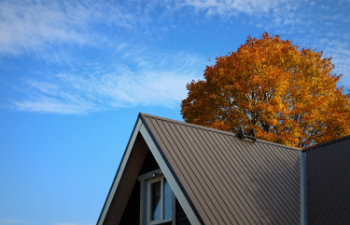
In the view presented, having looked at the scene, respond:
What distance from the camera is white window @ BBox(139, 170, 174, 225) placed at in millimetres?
12961

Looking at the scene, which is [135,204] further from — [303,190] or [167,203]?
[303,190]

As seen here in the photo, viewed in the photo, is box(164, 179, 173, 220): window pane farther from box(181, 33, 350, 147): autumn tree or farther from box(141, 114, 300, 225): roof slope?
box(181, 33, 350, 147): autumn tree

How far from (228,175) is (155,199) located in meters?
2.87

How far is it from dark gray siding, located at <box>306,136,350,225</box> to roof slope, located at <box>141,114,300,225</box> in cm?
53

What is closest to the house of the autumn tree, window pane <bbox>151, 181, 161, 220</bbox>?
window pane <bbox>151, 181, 161, 220</bbox>

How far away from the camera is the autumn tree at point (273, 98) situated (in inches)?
1067

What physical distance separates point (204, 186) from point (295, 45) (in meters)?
23.2

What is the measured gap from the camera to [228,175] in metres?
12.4

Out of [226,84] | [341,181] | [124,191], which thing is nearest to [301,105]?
[226,84]

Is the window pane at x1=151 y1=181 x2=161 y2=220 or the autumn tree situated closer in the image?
the window pane at x1=151 y1=181 x2=161 y2=220

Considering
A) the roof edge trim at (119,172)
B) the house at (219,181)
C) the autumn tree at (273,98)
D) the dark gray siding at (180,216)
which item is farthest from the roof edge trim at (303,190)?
the autumn tree at (273,98)

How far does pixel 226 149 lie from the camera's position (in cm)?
1378

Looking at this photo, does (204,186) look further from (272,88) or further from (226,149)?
(272,88)

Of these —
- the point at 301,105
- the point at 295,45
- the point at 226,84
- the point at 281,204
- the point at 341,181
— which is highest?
the point at 295,45
